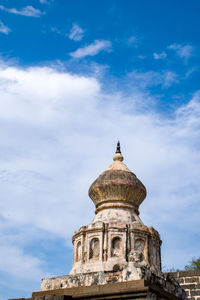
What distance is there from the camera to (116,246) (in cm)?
977

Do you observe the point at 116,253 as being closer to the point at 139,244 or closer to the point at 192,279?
the point at 139,244

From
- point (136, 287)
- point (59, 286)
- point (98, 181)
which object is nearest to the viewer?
point (136, 287)

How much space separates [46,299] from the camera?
848 centimetres

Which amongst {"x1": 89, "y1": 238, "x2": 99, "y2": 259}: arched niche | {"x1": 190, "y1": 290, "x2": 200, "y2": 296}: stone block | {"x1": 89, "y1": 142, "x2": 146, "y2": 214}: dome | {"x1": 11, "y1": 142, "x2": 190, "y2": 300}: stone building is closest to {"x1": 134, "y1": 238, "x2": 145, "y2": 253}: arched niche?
{"x1": 11, "y1": 142, "x2": 190, "y2": 300}: stone building

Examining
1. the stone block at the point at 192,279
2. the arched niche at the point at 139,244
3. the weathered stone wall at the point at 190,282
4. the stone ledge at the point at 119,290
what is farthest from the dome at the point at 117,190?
the stone ledge at the point at 119,290

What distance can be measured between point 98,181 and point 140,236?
1.90 metres

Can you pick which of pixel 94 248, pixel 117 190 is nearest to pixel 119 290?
pixel 94 248

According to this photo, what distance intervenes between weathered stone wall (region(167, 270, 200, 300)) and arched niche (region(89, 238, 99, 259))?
6.70 feet

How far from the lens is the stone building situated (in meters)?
8.12

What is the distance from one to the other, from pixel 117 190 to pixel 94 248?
5.21ft

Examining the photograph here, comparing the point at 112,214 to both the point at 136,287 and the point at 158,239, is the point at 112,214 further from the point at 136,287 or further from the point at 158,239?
the point at 136,287

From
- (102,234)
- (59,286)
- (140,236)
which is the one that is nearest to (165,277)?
(140,236)

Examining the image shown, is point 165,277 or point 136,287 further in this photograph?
point 165,277

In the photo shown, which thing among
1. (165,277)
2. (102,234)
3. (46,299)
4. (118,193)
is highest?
(118,193)
